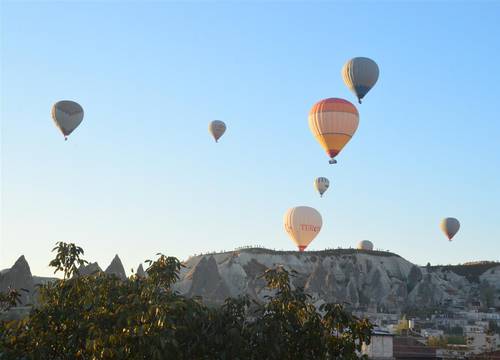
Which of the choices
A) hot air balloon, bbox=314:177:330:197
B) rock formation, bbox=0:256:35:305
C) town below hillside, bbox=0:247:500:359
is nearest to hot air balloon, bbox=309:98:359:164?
hot air balloon, bbox=314:177:330:197

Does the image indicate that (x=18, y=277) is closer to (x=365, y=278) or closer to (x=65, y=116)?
(x=65, y=116)

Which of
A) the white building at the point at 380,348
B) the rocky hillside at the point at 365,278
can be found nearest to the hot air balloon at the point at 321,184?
the rocky hillside at the point at 365,278

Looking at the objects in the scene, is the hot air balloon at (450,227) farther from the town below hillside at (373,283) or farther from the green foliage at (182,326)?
the green foliage at (182,326)

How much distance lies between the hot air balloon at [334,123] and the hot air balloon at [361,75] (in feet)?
5.38

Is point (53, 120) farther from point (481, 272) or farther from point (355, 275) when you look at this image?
point (481, 272)

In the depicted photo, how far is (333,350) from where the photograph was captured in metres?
17.8

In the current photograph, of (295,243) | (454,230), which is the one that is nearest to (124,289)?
(295,243)

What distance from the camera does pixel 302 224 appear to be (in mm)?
88562

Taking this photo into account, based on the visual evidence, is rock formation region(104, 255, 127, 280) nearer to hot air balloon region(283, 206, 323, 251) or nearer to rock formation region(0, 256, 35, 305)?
rock formation region(0, 256, 35, 305)

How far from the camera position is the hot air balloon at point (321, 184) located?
97.3 metres

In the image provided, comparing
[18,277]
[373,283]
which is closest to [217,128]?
[18,277]

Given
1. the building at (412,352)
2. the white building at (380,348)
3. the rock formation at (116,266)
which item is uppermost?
the rock formation at (116,266)

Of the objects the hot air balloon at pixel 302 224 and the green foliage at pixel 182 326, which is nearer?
the green foliage at pixel 182 326

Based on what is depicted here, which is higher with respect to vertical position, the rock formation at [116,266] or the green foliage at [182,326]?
the rock formation at [116,266]
